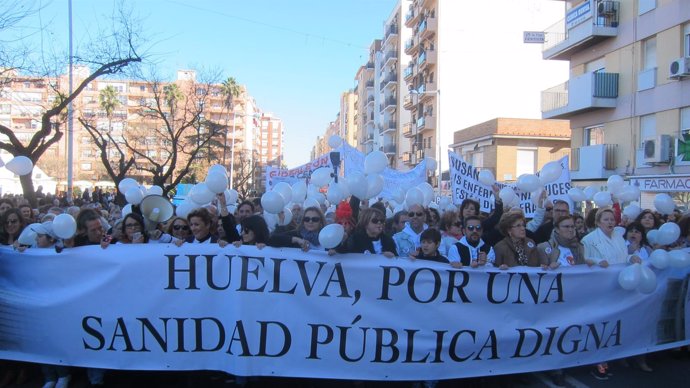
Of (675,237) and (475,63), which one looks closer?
(675,237)

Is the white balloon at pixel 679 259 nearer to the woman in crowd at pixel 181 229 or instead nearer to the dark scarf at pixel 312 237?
the dark scarf at pixel 312 237

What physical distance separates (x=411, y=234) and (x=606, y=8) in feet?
58.4

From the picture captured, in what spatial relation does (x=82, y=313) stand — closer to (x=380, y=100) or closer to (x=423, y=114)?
(x=423, y=114)

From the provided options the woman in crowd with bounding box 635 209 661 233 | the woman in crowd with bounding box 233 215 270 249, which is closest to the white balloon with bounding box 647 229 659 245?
the woman in crowd with bounding box 635 209 661 233

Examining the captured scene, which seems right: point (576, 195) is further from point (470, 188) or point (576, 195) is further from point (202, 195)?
point (202, 195)

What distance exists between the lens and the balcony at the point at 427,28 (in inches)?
1805

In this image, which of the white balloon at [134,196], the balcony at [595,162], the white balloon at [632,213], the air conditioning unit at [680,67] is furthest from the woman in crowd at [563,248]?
the balcony at [595,162]

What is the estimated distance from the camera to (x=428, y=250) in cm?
477

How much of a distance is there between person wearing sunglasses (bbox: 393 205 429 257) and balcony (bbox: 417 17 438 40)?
41.8 meters

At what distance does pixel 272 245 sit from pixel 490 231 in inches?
91.2

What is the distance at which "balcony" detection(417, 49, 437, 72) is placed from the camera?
45.8m

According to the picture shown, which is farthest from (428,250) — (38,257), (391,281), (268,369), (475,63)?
(475,63)

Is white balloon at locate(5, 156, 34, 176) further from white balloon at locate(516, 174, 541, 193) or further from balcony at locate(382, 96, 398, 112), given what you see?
balcony at locate(382, 96, 398, 112)

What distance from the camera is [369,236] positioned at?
196 inches
